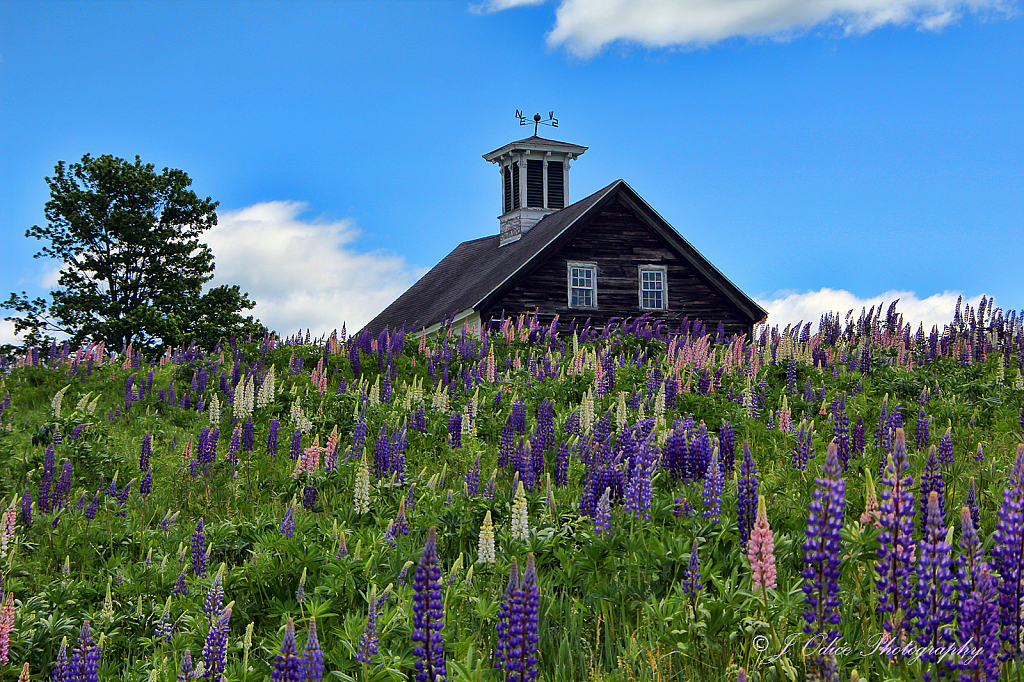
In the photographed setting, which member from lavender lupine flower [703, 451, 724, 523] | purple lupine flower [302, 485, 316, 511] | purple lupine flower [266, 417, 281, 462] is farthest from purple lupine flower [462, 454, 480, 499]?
purple lupine flower [266, 417, 281, 462]

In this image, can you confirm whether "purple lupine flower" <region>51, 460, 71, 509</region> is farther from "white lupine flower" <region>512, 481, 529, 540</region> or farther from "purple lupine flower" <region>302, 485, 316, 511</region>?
"white lupine flower" <region>512, 481, 529, 540</region>

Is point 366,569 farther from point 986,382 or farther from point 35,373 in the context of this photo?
point 35,373

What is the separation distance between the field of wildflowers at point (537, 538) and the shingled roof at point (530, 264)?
15.0m

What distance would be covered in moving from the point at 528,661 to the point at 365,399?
7.47 metres

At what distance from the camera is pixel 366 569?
15.5ft

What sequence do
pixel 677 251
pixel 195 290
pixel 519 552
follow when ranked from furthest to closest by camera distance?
pixel 195 290 → pixel 677 251 → pixel 519 552

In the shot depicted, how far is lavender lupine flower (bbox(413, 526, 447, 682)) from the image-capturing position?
3.23 meters

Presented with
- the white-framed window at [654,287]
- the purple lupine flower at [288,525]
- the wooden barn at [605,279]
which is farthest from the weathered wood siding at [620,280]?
the purple lupine flower at [288,525]

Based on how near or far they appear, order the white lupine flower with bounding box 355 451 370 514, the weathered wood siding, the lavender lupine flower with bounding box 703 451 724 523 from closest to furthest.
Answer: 1. the lavender lupine flower with bounding box 703 451 724 523
2. the white lupine flower with bounding box 355 451 370 514
3. the weathered wood siding

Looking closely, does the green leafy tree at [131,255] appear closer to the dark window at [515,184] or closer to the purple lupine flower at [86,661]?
the dark window at [515,184]

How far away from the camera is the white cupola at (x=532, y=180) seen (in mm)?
36125

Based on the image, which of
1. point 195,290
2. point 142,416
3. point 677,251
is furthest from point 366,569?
point 195,290

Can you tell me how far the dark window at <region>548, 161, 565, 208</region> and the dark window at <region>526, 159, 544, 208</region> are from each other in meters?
0.38

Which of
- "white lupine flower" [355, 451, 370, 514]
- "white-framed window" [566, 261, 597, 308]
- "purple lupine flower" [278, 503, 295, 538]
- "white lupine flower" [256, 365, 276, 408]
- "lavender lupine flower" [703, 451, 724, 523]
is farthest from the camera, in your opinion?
"white-framed window" [566, 261, 597, 308]
